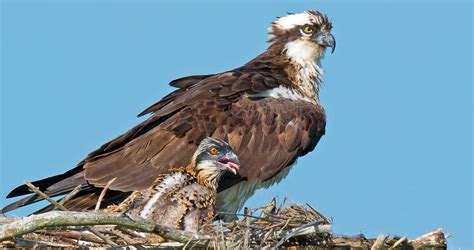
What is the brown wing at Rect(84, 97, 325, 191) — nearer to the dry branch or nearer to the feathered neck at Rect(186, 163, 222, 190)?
the feathered neck at Rect(186, 163, 222, 190)

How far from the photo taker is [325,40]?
1126 centimetres

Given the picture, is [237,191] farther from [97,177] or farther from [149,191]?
[149,191]

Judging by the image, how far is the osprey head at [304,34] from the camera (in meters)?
11.2

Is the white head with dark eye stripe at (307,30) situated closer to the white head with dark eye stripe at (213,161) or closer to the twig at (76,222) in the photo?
the white head with dark eye stripe at (213,161)

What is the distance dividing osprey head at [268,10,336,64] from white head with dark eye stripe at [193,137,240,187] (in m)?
2.96

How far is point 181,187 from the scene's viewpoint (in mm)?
7648

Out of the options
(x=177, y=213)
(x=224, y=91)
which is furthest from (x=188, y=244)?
(x=224, y=91)

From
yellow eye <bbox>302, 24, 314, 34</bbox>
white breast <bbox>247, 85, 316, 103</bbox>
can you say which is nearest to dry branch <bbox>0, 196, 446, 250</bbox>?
white breast <bbox>247, 85, 316, 103</bbox>

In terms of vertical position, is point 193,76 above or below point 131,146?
above

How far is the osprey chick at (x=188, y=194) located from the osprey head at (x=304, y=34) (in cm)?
307

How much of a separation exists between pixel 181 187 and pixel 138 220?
1613 mm

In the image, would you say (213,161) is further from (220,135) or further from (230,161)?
(220,135)

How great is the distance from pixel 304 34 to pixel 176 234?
5.41 meters

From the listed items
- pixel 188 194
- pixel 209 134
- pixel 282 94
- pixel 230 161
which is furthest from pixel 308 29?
pixel 188 194
